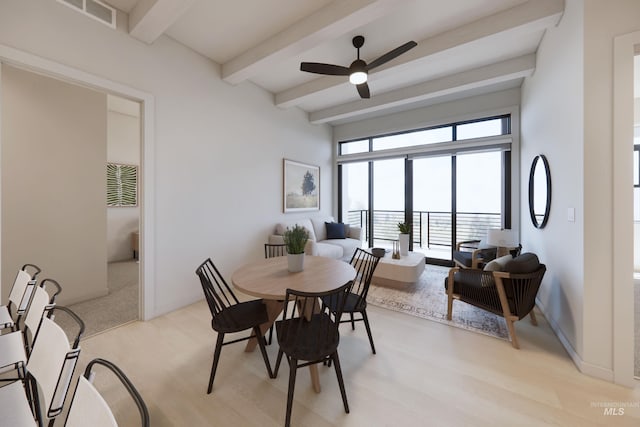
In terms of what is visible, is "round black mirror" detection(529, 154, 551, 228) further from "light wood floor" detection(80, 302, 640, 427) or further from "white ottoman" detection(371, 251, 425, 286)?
"white ottoman" detection(371, 251, 425, 286)

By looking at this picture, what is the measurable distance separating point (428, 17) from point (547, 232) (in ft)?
8.65

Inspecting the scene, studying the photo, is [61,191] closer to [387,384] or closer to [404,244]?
[387,384]

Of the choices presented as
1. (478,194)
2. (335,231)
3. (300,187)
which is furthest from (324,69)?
(478,194)

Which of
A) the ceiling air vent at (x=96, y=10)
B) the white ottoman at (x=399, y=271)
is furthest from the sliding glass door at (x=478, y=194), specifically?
the ceiling air vent at (x=96, y=10)

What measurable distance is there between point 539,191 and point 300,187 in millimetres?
3652

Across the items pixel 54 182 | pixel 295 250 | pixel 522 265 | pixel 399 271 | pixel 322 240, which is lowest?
pixel 399 271

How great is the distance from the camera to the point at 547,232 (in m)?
2.68

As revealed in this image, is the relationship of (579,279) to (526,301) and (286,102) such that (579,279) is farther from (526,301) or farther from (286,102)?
(286,102)

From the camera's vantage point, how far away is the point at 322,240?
5.06 meters

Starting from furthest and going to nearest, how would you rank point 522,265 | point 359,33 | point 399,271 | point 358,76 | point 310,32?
point 399,271 < point 359,33 < point 358,76 < point 310,32 < point 522,265

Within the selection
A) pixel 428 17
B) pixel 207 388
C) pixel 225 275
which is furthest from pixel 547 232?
pixel 225 275

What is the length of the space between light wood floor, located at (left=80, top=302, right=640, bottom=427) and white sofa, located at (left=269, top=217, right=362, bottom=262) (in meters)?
1.74

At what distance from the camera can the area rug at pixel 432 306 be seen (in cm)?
252

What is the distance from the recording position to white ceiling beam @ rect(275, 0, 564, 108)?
228 centimetres
